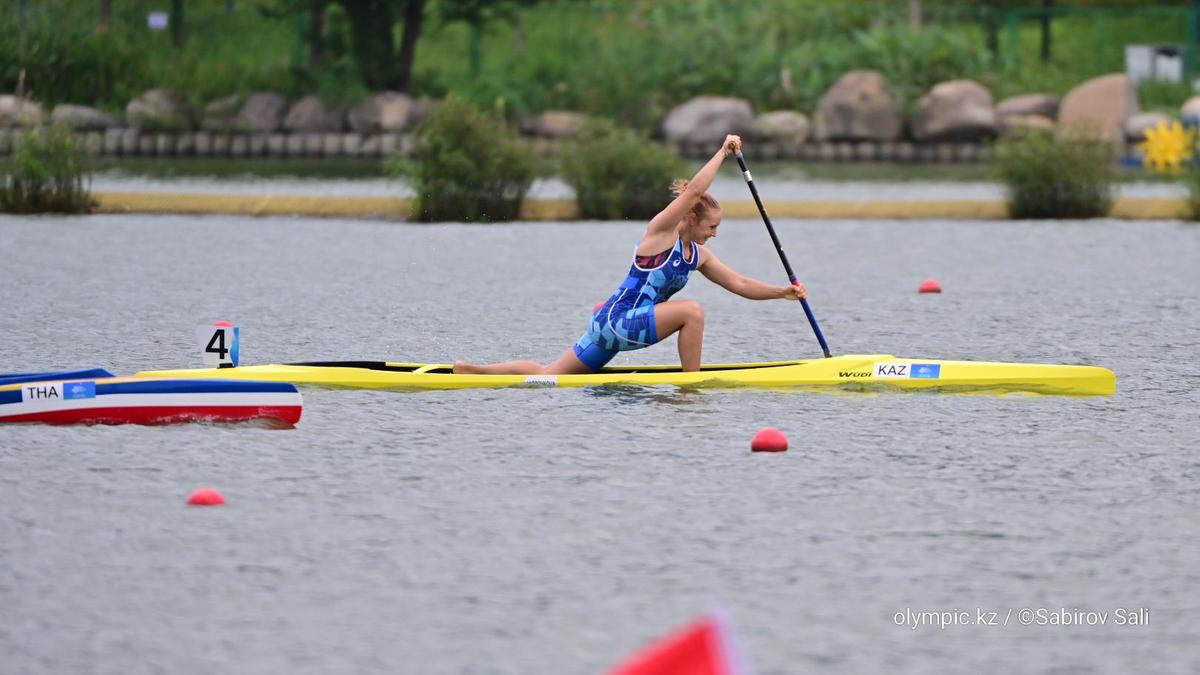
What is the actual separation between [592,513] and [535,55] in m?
37.9

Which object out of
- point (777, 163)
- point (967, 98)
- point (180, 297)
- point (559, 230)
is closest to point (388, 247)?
point (559, 230)

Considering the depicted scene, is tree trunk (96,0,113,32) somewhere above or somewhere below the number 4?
above

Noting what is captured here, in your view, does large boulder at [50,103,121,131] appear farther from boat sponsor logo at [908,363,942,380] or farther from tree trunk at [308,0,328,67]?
boat sponsor logo at [908,363,942,380]

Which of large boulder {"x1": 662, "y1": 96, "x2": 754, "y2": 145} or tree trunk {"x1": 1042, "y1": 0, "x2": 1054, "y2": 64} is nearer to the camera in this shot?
large boulder {"x1": 662, "y1": 96, "x2": 754, "y2": 145}

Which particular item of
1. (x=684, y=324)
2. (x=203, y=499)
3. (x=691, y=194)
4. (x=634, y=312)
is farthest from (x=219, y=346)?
(x=203, y=499)

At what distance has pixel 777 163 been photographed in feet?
134

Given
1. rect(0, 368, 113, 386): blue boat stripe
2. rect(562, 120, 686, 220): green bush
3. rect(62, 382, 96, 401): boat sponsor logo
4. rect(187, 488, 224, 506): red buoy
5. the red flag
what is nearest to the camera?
the red flag

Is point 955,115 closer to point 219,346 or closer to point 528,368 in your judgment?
point 528,368

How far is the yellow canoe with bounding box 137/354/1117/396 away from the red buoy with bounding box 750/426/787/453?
158cm

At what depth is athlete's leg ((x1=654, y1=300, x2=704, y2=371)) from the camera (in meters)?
12.6

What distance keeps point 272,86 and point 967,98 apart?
1402 cm

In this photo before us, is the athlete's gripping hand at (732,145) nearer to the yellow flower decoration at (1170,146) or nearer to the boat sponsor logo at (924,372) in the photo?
the boat sponsor logo at (924,372)

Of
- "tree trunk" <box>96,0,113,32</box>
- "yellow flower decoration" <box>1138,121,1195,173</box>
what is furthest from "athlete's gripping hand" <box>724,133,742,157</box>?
"tree trunk" <box>96,0,113,32</box>

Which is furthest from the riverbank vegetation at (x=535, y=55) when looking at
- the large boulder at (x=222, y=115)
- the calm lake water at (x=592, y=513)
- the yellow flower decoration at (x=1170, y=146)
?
the calm lake water at (x=592, y=513)
